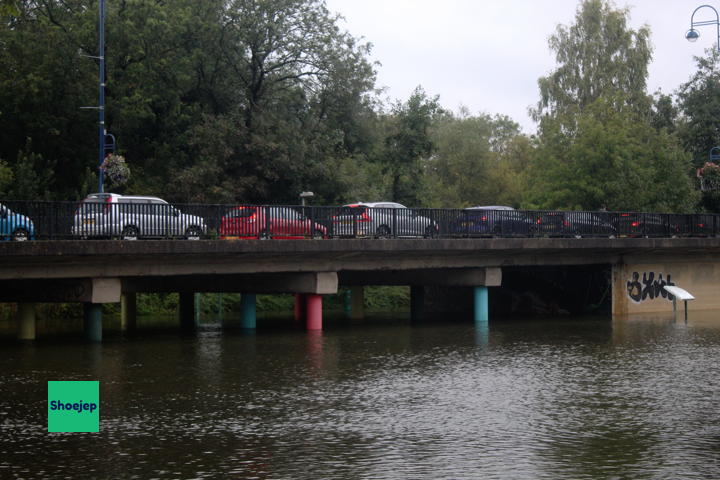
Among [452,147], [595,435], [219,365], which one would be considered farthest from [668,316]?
[452,147]

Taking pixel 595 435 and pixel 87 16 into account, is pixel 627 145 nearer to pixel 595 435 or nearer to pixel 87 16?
pixel 87 16

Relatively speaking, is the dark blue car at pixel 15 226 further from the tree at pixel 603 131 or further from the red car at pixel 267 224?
the tree at pixel 603 131

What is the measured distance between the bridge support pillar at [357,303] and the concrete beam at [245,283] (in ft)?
38.5

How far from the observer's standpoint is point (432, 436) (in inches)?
678

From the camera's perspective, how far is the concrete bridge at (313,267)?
32344 mm

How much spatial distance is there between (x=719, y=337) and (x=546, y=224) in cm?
1027

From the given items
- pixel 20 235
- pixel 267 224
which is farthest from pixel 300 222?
pixel 20 235

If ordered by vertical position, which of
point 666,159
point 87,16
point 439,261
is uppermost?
→ point 87,16

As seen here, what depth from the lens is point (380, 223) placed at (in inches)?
1517

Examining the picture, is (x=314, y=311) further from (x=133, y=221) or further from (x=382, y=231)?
(x=133, y=221)

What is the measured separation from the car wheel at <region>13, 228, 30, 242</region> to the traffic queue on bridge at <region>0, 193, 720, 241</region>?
3cm

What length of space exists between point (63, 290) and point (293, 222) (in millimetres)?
8472

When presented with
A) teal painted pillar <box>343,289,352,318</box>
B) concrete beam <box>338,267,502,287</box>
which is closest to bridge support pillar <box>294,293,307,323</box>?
teal painted pillar <box>343,289,352,318</box>

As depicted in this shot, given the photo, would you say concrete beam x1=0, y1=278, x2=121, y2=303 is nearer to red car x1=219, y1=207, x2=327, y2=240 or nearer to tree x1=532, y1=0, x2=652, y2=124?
red car x1=219, y1=207, x2=327, y2=240
